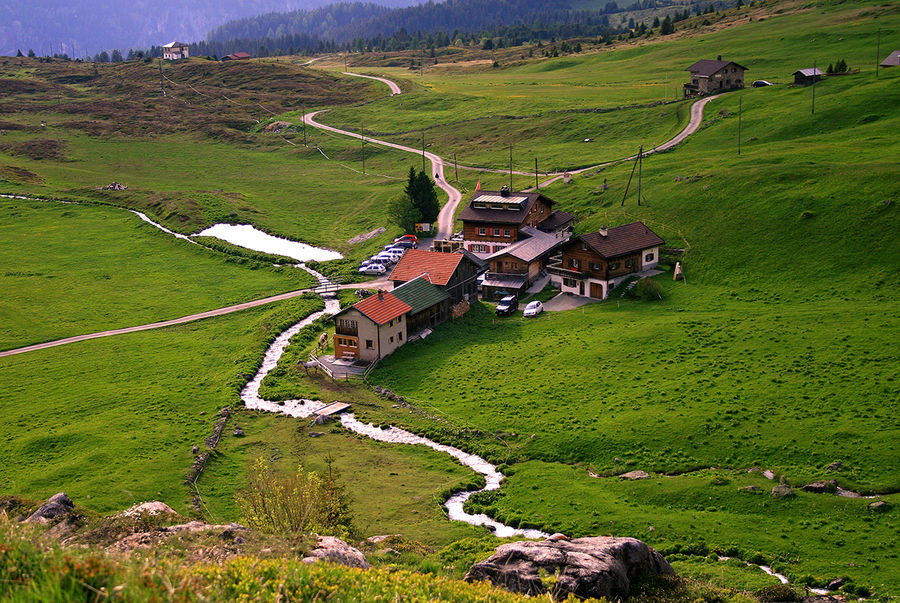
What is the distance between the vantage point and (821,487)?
1689 inches

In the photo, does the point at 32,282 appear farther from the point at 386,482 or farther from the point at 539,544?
the point at 539,544

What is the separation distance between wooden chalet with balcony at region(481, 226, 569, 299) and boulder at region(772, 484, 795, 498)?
44820mm

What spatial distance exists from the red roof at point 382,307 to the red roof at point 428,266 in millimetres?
7016

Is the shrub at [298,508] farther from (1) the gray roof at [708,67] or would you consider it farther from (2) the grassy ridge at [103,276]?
(1) the gray roof at [708,67]

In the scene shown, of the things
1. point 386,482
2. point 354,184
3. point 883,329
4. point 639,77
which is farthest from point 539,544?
point 639,77

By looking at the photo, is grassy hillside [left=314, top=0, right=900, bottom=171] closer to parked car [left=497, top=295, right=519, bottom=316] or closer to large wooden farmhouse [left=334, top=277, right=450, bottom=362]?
parked car [left=497, top=295, right=519, bottom=316]

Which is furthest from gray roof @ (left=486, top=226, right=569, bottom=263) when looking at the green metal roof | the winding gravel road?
the winding gravel road

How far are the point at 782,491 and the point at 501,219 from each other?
5876 cm

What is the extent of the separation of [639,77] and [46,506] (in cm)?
17632

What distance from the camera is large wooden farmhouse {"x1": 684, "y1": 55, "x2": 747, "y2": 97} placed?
142 m

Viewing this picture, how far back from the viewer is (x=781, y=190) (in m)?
88.8

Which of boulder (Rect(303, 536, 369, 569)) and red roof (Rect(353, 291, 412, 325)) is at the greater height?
boulder (Rect(303, 536, 369, 569))

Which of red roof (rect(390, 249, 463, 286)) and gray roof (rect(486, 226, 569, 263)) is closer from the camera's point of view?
red roof (rect(390, 249, 463, 286))

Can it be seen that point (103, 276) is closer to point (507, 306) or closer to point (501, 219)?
point (501, 219)
